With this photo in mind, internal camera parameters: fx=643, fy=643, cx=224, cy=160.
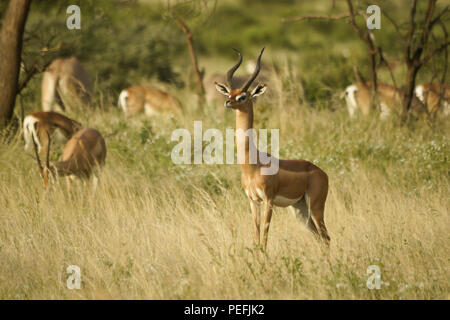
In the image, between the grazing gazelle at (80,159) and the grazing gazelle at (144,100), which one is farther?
the grazing gazelle at (144,100)

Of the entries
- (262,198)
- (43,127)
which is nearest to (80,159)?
(43,127)

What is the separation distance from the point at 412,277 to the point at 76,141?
380 cm

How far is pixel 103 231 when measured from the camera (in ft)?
16.9

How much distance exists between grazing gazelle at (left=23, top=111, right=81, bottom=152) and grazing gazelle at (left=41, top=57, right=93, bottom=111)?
91.3 inches

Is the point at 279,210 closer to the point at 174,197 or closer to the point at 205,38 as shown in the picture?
the point at 174,197

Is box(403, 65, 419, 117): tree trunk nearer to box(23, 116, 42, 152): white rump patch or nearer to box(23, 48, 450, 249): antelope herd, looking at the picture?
box(23, 48, 450, 249): antelope herd

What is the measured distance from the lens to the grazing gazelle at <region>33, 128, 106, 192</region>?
20.0 ft

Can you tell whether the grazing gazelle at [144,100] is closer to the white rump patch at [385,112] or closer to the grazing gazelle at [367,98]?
the grazing gazelle at [367,98]

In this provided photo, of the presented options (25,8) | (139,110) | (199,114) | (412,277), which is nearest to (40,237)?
(412,277)

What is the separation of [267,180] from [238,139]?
13.0 inches

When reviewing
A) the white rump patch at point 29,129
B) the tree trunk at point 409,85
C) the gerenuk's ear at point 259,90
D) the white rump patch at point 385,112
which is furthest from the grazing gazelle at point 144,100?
the gerenuk's ear at point 259,90

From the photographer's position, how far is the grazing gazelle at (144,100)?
10.9m

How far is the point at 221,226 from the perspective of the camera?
5.07m

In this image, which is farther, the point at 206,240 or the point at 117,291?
the point at 206,240
